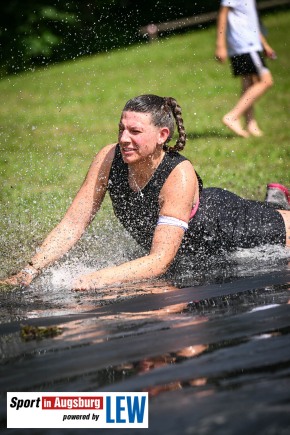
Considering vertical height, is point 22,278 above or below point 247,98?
below

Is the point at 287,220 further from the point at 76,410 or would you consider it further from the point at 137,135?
the point at 76,410

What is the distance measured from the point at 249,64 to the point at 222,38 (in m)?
0.46

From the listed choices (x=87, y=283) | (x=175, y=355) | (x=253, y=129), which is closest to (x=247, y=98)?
(x=253, y=129)

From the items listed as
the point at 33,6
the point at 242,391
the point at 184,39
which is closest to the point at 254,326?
the point at 242,391

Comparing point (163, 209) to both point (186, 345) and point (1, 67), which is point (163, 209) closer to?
point (186, 345)

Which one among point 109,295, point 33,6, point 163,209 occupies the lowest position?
point 109,295

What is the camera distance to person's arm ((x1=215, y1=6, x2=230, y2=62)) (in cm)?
1143

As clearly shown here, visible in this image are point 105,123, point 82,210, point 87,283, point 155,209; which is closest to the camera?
point 87,283

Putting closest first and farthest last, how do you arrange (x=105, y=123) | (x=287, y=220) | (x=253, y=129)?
(x=287, y=220) → (x=253, y=129) → (x=105, y=123)

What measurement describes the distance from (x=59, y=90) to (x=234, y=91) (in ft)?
12.5

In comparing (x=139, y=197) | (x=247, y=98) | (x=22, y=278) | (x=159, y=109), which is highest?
(x=159, y=109)

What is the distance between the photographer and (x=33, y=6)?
2397 centimetres

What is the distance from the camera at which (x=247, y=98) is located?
37.0ft

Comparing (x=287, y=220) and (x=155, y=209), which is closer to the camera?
(x=155, y=209)
